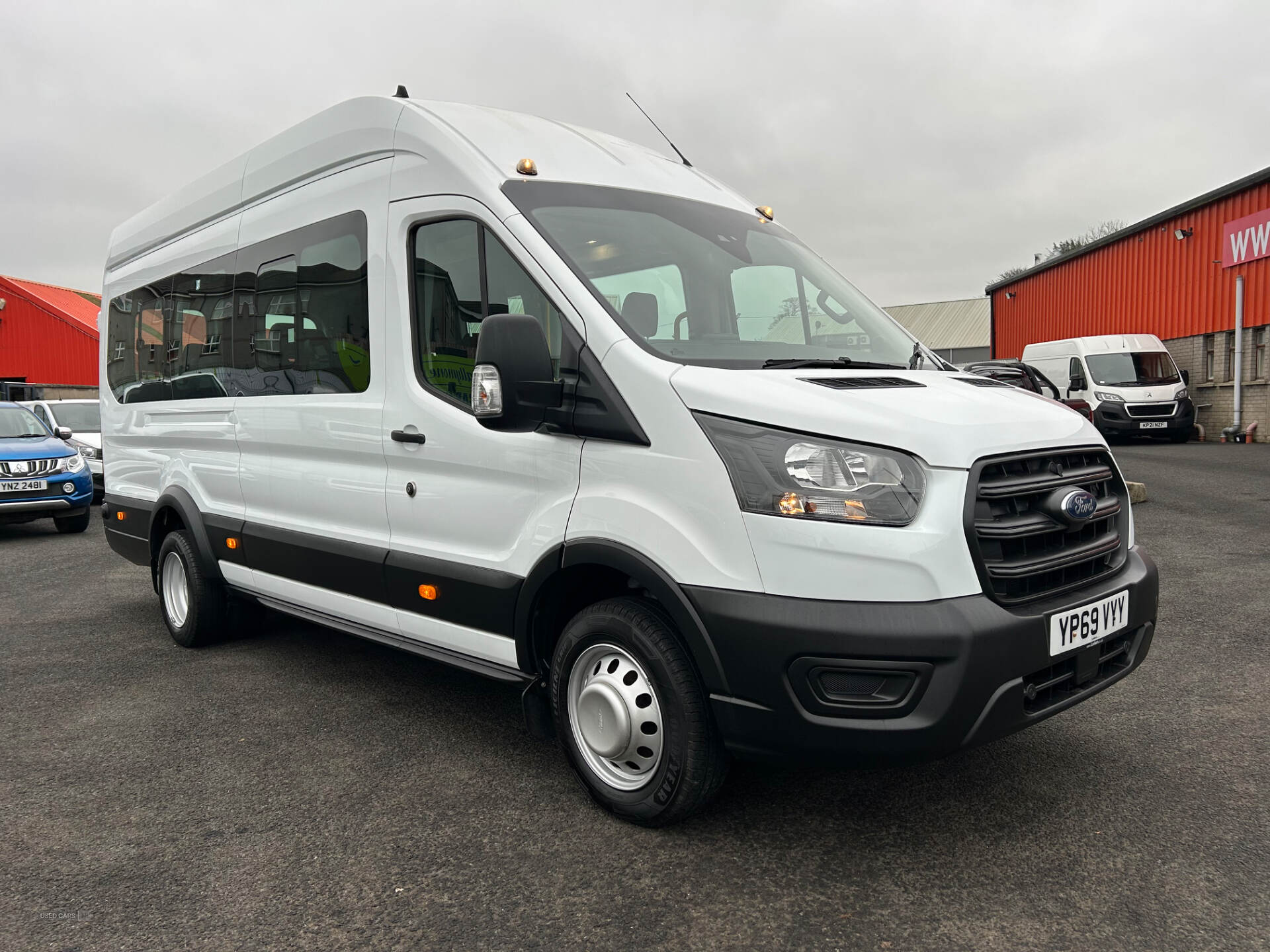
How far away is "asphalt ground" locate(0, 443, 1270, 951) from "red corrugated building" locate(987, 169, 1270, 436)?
18.2 m

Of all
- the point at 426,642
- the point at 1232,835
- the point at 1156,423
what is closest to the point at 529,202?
the point at 426,642

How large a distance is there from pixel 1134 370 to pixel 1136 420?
1.10 metres

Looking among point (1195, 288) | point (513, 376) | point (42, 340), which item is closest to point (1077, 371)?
point (1195, 288)

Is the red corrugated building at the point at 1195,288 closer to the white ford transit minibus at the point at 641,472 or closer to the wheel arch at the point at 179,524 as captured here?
the white ford transit minibus at the point at 641,472

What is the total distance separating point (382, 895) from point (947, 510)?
190 cm

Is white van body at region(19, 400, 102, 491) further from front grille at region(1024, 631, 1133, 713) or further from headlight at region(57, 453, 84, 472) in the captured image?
front grille at region(1024, 631, 1133, 713)

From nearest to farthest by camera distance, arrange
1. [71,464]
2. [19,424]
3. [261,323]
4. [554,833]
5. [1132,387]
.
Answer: [554,833], [261,323], [71,464], [19,424], [1132,387]

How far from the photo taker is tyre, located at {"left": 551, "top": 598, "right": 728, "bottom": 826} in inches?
111

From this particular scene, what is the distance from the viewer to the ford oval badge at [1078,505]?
276 cm

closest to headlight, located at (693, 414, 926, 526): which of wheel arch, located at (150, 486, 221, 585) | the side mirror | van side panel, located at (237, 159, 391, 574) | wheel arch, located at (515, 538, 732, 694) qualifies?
wheel arch, located at (515, 538, 732, 694)

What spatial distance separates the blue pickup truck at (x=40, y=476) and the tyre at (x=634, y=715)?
10139mm

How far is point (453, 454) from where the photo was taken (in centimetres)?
350

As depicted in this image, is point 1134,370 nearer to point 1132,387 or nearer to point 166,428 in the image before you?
point 1132,387

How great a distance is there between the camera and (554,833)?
303cm
